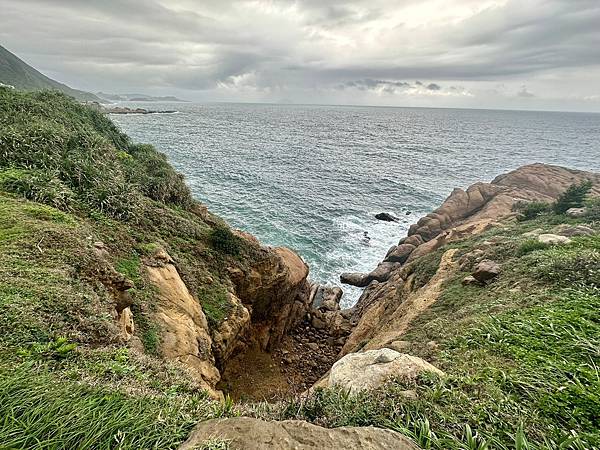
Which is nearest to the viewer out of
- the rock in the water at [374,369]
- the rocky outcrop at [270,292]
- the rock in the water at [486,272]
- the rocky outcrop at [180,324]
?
the rock in the water at [374,369]

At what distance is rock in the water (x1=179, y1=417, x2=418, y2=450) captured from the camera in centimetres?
308

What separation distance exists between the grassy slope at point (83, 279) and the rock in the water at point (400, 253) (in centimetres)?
1390

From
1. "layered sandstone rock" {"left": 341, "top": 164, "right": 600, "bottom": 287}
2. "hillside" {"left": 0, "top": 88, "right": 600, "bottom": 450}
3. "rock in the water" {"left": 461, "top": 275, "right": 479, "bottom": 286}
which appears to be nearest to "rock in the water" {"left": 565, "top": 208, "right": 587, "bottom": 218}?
"hillside" {"left": 0, "top": 88, "right": 600, "bottom": 450}

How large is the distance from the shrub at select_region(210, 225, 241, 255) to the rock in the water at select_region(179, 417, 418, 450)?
32.1 feet

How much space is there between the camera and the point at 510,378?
16.4 ft

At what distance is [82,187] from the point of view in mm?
10445

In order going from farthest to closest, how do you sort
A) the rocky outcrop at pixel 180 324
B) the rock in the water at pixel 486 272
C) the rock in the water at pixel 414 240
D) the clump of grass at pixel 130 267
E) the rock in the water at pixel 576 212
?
the rock in the water at pixel 414 240 → the rock in the water at pixel 576 212 → the rock in the water at pixel 486 272 → the clump of grass at pixel 130 267 → the rocky outcrop at pixel 180 324

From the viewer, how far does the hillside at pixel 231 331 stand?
3.37m

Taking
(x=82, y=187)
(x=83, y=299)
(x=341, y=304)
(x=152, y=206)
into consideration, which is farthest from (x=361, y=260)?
(x=83, y=299)

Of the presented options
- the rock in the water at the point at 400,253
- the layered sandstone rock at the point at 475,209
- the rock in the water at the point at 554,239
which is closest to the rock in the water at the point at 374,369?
the rock in the water at the point at 554,239

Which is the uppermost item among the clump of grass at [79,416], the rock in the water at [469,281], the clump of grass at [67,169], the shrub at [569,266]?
the clump of grass at [67,169]

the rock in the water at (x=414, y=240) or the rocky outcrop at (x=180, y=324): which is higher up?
the rocky outcrop at (x=180, y=324)

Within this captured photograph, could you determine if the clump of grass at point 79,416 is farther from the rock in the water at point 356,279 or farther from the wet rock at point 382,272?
the wet rock at point 382,272

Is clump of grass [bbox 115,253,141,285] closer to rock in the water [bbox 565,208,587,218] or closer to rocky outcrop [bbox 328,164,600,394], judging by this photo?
rocky outcrop [bbox 328,164,600,394]
